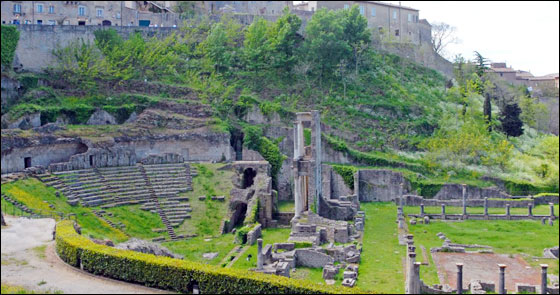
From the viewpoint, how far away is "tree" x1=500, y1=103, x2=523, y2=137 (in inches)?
2260

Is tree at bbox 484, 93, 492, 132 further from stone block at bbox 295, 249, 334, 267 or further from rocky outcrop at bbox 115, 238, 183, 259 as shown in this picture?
rocky outcrop at bbox 115, 238, 183, 259

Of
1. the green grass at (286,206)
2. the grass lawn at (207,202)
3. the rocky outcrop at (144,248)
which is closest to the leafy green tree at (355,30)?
the green grass at (286,206)

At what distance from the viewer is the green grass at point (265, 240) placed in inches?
1225

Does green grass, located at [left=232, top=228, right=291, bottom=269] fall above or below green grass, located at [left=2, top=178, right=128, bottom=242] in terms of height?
below

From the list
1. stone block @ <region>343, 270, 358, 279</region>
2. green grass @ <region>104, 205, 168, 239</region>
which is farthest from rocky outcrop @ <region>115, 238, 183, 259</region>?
stone block @ <region>343, 270, 358, 279</region>

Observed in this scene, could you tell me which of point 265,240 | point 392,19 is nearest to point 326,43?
point 392,19

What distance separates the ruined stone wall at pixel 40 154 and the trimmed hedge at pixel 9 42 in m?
11.6

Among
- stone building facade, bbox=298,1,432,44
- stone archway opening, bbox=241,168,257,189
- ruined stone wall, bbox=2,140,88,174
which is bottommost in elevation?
stone archway opening, bbox=241,168,257,189

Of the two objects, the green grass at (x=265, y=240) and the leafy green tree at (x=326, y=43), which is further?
the leafy green tree at (x=326, y=43)

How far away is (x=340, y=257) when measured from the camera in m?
32.2

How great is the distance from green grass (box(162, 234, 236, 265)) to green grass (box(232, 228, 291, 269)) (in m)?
1.16

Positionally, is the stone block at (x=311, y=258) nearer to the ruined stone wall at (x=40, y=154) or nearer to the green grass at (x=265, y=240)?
the green grass at (x=265, y=240)

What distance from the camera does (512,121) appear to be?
57438 millimetres

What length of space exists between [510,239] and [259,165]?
60.5 ft
